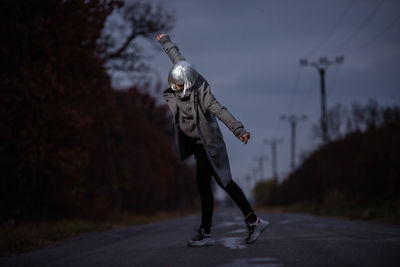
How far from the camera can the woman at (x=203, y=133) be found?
19.5ft

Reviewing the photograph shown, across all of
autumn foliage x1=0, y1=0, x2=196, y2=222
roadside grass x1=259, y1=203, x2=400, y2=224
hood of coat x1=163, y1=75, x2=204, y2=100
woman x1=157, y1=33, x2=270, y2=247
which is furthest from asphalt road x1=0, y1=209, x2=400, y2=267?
autumn foliage x1=0, y1=0, x2=196, y2=222

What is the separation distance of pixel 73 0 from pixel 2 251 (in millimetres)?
8794

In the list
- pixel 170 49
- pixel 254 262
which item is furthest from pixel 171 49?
pixel 254 262

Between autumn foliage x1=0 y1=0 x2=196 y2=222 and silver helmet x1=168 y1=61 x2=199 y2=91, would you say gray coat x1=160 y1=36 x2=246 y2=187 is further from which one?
autumn foliage x1=0 y1=0 x2=196 y2=222

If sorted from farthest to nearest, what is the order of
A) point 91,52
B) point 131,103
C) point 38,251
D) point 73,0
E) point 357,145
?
1. point 131,103
2. point 357,145
3. point 91,52
4. point 73,0
5. point 38,251

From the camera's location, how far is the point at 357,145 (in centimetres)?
2564

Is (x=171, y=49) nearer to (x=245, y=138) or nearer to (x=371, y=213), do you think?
(x=245, y=138)

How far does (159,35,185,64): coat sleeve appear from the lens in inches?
263

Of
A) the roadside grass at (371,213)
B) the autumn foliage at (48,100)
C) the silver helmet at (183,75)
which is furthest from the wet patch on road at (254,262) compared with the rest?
the autumn foliage at (48,100)

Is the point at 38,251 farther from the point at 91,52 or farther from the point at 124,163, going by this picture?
the point at 124,163

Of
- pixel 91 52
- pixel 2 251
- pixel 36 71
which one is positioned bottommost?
pixel 2 251

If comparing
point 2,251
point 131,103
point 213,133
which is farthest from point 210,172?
point 131,103

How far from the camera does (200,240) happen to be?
6.18 metres

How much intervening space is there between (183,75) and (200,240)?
1.92 meters
